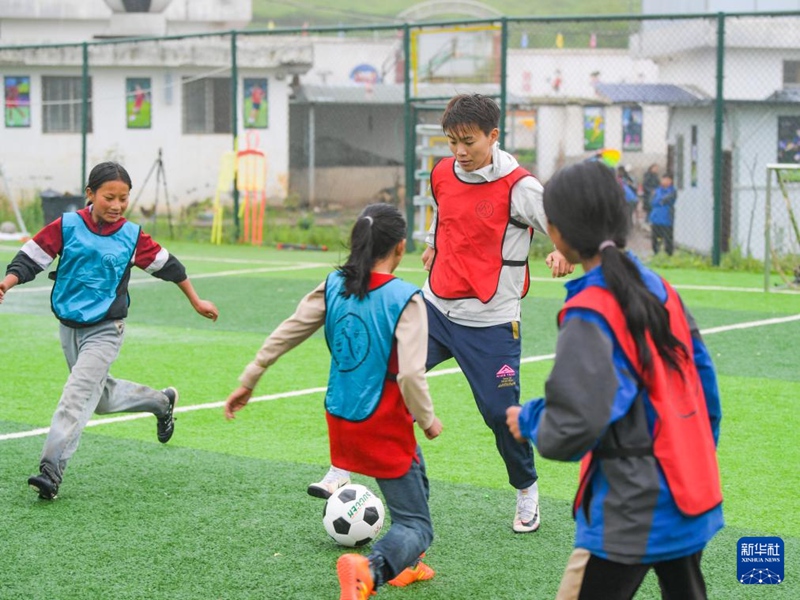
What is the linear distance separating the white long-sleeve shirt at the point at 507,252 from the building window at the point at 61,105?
1047 inches

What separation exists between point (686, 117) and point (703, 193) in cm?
185

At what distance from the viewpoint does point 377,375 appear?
4.25 metres

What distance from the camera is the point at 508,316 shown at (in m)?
5.42

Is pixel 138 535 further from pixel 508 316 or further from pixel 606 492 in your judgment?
pixel 606 492

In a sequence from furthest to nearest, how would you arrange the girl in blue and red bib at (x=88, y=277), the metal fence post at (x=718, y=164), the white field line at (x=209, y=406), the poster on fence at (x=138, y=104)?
the poster on fence at (x=138, y=104) < the metal fence post at (x=718, y=164) < the white field line at (x=209, y=406) < the girl in blue and red bib at (x=88, y=277)

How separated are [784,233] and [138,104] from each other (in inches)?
751

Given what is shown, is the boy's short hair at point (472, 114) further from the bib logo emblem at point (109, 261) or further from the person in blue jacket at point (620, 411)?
the person in blue jacket at point (620, 411)

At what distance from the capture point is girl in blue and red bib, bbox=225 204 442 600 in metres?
4.18

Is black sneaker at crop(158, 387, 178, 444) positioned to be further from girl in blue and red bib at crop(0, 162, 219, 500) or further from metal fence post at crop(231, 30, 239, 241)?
metal fence post at crop(231, 30, 239, 241)

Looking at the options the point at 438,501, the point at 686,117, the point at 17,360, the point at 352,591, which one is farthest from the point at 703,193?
the point at 352,591

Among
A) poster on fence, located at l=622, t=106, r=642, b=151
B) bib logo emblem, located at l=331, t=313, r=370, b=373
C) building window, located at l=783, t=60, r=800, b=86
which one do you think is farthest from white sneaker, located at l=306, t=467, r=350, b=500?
poster on fence, located at l=622, t=106, r=642, b=151

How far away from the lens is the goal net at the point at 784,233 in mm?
13328

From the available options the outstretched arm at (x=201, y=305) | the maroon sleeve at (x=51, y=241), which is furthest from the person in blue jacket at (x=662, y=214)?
the maroon sleeve at (x=51, y=241)

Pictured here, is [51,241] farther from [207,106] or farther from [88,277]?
[207,106]
